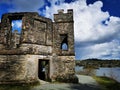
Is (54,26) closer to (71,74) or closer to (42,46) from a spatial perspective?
(42,46)

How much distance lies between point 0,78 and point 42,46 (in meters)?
4.28

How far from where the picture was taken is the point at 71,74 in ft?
50.5

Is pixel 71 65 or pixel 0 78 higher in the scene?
pixel 71 65

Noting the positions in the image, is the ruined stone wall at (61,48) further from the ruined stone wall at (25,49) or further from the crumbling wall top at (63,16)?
the ruined stone wall at (25,49)

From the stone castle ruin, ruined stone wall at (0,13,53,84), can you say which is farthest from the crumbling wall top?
ruined stone wall at (0,13,53,84)

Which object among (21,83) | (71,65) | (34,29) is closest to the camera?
(21,83)

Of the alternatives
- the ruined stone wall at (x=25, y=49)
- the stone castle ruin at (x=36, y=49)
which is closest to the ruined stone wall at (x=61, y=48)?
the stone castle ruin at (x=36, y=49)

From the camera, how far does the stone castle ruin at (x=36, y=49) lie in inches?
532

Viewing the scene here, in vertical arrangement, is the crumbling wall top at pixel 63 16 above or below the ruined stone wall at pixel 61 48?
above

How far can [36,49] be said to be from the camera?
1444 centimetres

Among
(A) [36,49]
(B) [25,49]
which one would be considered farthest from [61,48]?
(B) [25,49]

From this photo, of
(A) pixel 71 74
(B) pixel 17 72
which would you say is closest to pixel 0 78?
(B) pixel 17 72

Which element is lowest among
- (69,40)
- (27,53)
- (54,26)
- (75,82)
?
(75,82)

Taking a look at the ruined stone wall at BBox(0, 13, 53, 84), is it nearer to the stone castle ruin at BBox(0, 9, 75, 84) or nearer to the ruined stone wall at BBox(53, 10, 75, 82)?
the stone castle ruin at BBox(0, 9, 75, 84)
